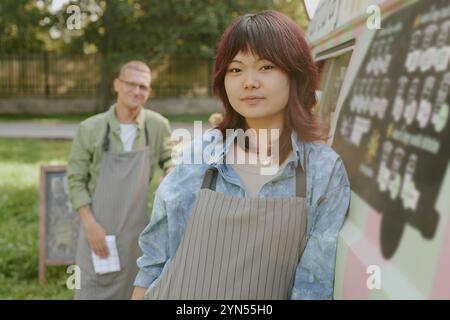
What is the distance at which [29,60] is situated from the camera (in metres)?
19.5

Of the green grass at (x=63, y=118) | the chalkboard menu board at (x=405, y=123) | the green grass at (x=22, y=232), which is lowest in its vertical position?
the green grass at (x=22, y=232)

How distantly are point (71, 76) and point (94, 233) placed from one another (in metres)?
16.9

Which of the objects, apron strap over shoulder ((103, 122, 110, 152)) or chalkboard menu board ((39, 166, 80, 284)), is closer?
apron strap over shoulder ((103, 122, 110, 152))

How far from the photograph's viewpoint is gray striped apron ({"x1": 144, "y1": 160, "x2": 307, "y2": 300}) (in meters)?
1.50

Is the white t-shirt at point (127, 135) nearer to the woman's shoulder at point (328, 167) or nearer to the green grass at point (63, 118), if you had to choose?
the woman's shoulder at point (328, 167)

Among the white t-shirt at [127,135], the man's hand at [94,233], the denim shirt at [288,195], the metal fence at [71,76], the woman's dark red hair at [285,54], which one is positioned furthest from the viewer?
the metal fence at [71,76]

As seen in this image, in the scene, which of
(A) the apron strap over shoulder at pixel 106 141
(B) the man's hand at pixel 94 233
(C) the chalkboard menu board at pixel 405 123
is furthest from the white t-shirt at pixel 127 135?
(C) the chalkboard menu board at pixel 405 123

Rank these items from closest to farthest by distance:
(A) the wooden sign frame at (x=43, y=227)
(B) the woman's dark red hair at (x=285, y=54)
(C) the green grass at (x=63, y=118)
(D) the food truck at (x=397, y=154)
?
(D) the food truck at (x=397, y=154), (B) the woman's dark red hair at (x=285, y=54), (A) the wooden sign frame at (x=43, y=227), (C) the green grass at (x=63, y=118)

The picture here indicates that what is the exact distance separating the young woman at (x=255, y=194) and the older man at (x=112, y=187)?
1989 mm

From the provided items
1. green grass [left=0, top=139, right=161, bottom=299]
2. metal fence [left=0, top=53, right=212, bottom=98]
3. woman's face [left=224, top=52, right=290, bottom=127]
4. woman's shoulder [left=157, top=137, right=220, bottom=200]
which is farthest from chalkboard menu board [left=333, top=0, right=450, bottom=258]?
metal fence [left=0, top=53, right=212, bottom=98]

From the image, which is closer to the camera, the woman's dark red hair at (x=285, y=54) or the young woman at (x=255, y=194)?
the young woman at (x=255, y=194)

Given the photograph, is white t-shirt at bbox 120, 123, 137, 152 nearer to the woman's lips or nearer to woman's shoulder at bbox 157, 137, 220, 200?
woman's shoulder at bbox 157, 137, 220, 200

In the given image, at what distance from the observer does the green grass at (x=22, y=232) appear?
4.64m
